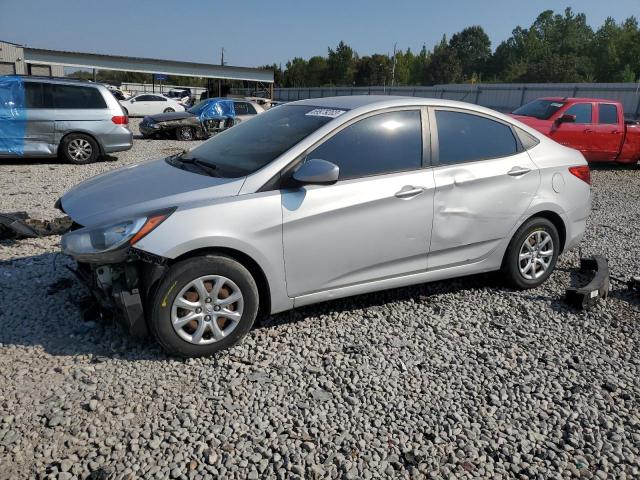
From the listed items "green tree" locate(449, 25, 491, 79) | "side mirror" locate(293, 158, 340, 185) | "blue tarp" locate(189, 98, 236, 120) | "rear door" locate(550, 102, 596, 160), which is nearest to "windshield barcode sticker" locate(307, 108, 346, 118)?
"side mirror" locate(293, 158, 340, 185)

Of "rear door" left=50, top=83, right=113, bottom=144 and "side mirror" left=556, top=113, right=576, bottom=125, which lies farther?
"side mirror" left=556, top=113, right=576, bottom=125

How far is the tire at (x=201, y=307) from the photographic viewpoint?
10.4ft

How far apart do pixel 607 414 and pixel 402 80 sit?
90234 millimetres

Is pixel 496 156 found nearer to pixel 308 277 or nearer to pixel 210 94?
pixel 308 277

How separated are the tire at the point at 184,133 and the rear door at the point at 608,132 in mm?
11540

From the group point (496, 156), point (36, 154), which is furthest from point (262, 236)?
point (36, 154)

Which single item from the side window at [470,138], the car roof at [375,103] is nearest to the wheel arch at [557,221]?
the side window at [470,138]

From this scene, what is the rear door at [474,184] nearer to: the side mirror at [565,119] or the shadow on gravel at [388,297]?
the shadow on gravel at [388,297]

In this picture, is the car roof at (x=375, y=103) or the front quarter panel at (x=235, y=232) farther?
the car roof at (x=375, y=103)

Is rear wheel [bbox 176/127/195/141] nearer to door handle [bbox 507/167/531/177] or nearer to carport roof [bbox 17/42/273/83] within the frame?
door handle [bbox 507/167/531/177]

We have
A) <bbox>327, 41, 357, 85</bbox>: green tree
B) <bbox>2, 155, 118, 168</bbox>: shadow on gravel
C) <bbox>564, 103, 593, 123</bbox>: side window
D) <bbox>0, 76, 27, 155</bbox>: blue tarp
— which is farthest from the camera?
<bbox>327, 41, 357, 85</bbox>: green tree

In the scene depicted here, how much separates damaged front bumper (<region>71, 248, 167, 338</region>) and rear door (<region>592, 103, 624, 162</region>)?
1226 cm

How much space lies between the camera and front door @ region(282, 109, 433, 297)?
350 cm

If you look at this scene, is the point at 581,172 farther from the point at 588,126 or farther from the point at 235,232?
the point at 588,126
